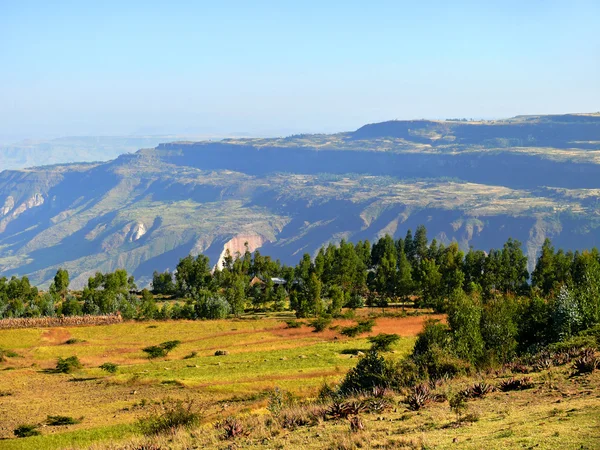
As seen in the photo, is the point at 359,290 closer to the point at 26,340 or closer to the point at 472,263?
the point at 472,263

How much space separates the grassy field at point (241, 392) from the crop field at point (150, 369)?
0.39 feet

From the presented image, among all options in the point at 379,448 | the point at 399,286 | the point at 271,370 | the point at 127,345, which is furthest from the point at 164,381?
the point at 399,286

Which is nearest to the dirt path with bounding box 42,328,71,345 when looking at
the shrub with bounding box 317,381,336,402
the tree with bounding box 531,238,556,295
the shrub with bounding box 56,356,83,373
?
the shrub with bounding box 56,356,83,373

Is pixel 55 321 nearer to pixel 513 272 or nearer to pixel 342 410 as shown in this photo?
pixel 342 410

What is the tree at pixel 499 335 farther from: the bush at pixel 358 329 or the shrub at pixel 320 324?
the shrub at pixel 320 324

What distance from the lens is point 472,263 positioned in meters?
109

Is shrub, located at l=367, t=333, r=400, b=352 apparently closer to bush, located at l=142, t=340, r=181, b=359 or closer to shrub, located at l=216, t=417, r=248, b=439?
bush, located at l=142, t=340, r=181, b=359

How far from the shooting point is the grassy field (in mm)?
22156

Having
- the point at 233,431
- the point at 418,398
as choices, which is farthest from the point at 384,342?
the point at 233,431

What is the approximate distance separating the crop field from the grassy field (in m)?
0.12

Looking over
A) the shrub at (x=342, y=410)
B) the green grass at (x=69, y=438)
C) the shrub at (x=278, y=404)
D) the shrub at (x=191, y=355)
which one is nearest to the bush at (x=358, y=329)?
the shrub at (x=191, y=355)

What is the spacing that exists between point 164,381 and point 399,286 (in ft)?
194

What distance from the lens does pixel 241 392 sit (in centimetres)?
4312

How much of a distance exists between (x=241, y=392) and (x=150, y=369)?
14515 mm
